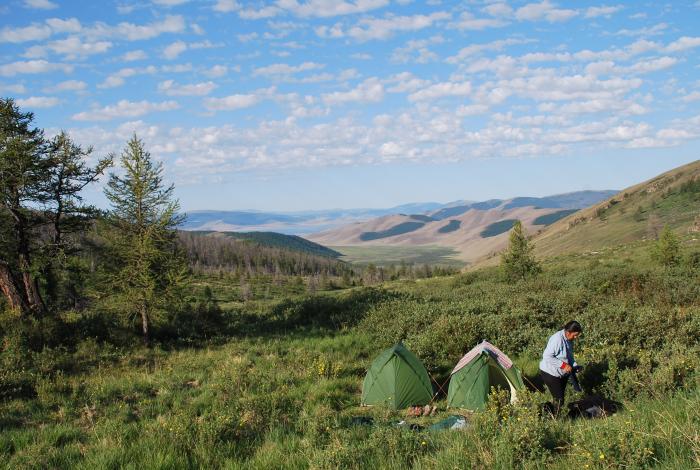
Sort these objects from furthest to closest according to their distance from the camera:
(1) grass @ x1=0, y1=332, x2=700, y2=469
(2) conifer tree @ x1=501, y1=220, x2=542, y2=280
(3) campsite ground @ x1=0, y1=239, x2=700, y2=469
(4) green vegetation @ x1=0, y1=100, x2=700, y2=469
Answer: (2) conifer tree @ x1=501, y1=220, x2=542, y2=280 → (4) green vegetation @ x1=0, y1=100, x2=700, y2=469 → (3) campsite ground @ x1=0, y1=239, x2=700, y2=469 → (1) grass @ x1=0, y1=332, x2=700, y2=469

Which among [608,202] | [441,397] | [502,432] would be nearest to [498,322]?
[441,397]

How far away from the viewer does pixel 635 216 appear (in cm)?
13012

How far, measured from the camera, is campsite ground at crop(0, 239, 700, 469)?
5301 mm

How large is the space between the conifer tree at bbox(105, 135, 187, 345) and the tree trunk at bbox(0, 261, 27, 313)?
3.82 m

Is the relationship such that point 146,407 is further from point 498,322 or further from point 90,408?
point 498,322

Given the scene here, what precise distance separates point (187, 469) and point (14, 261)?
1773 centimetres

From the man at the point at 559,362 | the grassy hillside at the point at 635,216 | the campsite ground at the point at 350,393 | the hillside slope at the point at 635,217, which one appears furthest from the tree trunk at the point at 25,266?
the hillside slope at the point at 635,217

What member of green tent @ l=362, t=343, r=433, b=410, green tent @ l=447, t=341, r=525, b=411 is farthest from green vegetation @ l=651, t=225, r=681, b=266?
green tent @ l=362, t=343, r=433, b=410

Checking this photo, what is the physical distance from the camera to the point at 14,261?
61.7 feet

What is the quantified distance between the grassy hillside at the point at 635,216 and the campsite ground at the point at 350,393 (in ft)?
305

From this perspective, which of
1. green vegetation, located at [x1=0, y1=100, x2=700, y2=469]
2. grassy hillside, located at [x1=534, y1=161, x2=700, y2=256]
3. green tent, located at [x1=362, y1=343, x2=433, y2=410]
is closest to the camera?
green vegetation, located at [x1=0, y1=100, x2=700, y2=469]

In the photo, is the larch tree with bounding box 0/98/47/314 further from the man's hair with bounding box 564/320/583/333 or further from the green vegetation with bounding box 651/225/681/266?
the green vegetation with bounding box 651/225/681/266

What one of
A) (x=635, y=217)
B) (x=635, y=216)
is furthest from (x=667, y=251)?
(x=635, y=216)

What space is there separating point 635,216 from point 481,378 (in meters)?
145
